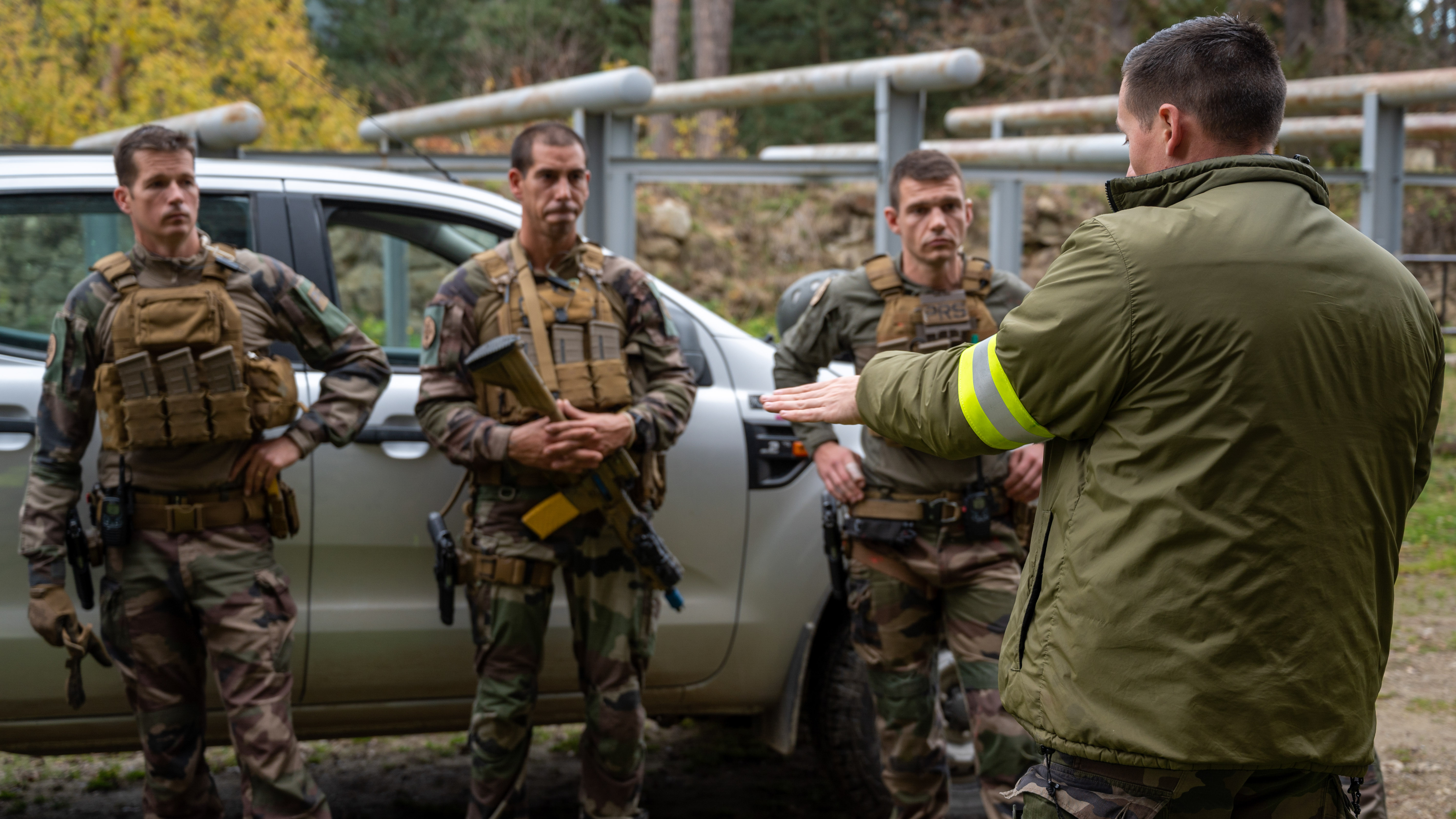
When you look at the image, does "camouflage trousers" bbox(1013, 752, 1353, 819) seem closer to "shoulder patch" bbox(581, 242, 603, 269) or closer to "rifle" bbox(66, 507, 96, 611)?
"shoulder patch" bbox(581, 242, 603, 269)

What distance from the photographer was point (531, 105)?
5734 mm

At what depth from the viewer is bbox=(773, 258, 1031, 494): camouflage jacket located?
3.14m

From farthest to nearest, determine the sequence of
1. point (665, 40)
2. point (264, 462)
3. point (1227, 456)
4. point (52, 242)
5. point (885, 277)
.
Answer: point (665, 40)
point (52, 242)
point (885, 277)
point (264, 462)
point (1227, 456)

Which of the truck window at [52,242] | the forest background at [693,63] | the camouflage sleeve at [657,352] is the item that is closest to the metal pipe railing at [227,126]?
the truck window at [52,242]

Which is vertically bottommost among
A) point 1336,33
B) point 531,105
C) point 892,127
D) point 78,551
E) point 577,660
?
point 577,660

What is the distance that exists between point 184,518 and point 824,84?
397cm

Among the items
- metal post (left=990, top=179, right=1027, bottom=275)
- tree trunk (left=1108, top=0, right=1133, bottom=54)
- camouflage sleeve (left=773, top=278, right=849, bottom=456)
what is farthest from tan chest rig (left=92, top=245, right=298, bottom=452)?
tree trunk (left=1108, top=0, right=1133, bottom=54)

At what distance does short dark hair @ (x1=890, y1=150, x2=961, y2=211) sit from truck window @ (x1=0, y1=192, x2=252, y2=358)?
1791mm

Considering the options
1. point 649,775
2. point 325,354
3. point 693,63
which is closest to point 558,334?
point 325,354

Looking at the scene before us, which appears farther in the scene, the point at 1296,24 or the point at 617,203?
the point at 1296,24

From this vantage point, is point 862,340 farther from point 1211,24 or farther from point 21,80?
point 21,80

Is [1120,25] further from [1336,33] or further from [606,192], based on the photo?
[606,192]

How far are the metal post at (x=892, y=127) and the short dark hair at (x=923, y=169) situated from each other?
92.0 inches

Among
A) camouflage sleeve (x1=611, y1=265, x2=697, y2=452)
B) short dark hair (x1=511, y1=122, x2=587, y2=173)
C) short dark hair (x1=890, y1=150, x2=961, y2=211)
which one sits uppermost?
short dark hair (x1=511, y1=122, x2=587, y2=173)
